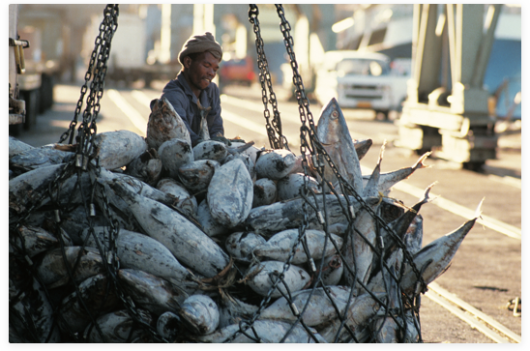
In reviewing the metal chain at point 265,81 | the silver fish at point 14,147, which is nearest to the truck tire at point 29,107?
the metal chain at point 265,81

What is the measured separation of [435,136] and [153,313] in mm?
9819

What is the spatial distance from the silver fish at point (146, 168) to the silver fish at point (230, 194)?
0.30 metres

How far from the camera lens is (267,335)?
2076mm

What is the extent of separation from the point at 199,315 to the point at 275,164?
95 centimetres

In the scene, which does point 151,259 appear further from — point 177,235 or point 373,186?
point 373,186

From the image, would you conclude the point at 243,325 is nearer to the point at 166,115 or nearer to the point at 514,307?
the point at 166,115

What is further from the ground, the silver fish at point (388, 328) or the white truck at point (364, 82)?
the white truck at point (364, 82)

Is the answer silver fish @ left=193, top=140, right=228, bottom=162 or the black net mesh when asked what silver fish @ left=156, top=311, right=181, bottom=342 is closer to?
the black net mesh

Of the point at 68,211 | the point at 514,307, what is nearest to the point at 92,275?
the point at 68,211

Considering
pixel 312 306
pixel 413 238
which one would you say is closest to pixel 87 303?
pixel 312 306

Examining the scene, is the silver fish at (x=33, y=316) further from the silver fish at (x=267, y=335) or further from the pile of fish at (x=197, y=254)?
the silver fish at (x=267, y=335)

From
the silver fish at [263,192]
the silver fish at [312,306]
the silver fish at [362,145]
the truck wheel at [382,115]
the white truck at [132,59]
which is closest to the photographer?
the silver fish at [312,306]

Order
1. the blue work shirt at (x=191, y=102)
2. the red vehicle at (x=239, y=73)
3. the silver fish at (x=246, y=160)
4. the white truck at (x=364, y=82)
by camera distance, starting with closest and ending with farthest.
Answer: the silver fish at (x=246, y=160) → the blue work shirt at (x=191, y=102) → the white truck at (x=364, y=82) → the red vehicle at (x=239, y=73)

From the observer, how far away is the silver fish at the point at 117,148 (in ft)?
8.14
